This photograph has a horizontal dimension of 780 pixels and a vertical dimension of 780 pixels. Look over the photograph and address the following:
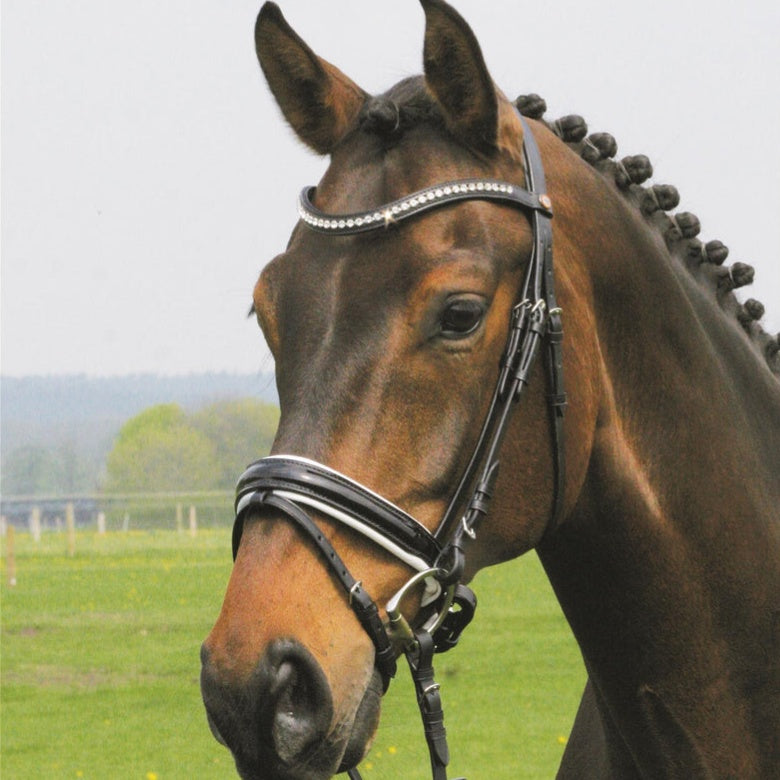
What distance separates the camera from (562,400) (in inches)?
115

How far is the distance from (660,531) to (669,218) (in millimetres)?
1038

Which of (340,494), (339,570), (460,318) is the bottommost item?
(339,570)

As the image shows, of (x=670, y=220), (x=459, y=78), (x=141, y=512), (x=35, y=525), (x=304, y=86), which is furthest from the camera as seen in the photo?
(x=141, y=512)

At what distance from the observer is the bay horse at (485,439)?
252 cm

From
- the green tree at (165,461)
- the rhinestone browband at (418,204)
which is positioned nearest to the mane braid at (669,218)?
the rhinestone browband at (418,204)

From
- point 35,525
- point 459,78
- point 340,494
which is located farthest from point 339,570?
point 35,525

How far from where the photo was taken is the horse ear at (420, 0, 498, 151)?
2.83m

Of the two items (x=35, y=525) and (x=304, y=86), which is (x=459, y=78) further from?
(x=35, y=525)

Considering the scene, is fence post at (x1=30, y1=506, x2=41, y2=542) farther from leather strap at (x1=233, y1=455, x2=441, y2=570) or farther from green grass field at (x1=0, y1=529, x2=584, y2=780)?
leather strap at (x1=233, y1=455, x2=441, y2=570)

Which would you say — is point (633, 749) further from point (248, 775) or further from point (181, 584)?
point (181, 584)

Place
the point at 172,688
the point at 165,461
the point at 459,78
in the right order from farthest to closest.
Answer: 1. the point at 165,461
2. the point at 172,688
3. the point at 459,78

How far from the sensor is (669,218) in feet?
12.0

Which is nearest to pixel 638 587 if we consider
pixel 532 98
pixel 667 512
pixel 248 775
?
pixel 667 512

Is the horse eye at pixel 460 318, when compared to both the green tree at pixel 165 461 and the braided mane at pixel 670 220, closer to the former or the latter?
the braided mane at pixel 670 220
